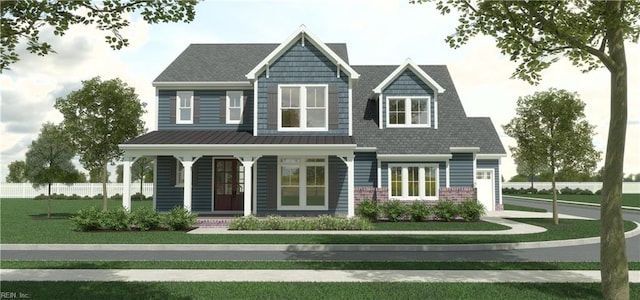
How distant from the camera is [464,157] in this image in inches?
919

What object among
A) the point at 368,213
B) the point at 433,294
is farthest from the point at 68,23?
the point at 368,213

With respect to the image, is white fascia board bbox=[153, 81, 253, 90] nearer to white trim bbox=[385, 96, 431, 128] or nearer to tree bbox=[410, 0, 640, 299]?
white trim bbox=[385, 96, 431, 128]

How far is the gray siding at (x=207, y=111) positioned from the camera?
77.0 ft

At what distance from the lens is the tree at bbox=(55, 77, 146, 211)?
81.8ft

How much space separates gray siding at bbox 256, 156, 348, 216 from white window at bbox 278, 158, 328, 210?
24 cm

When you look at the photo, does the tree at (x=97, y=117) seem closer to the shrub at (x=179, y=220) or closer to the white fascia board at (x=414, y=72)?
the shrub at (x=179, y=220)

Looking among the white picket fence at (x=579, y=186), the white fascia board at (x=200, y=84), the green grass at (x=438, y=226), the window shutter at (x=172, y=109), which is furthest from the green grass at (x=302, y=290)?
the white picket fence at (x=579, y=186)

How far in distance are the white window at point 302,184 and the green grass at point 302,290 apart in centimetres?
1273

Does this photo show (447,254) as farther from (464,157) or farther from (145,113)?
(145,113)

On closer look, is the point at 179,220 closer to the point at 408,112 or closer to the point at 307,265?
the point at 307,265

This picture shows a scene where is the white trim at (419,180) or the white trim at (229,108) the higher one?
the white trim at (229,108)

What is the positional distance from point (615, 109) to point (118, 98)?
23755 millimetres

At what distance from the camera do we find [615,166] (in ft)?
27.1

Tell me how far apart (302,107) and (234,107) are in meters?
A: 4.16
